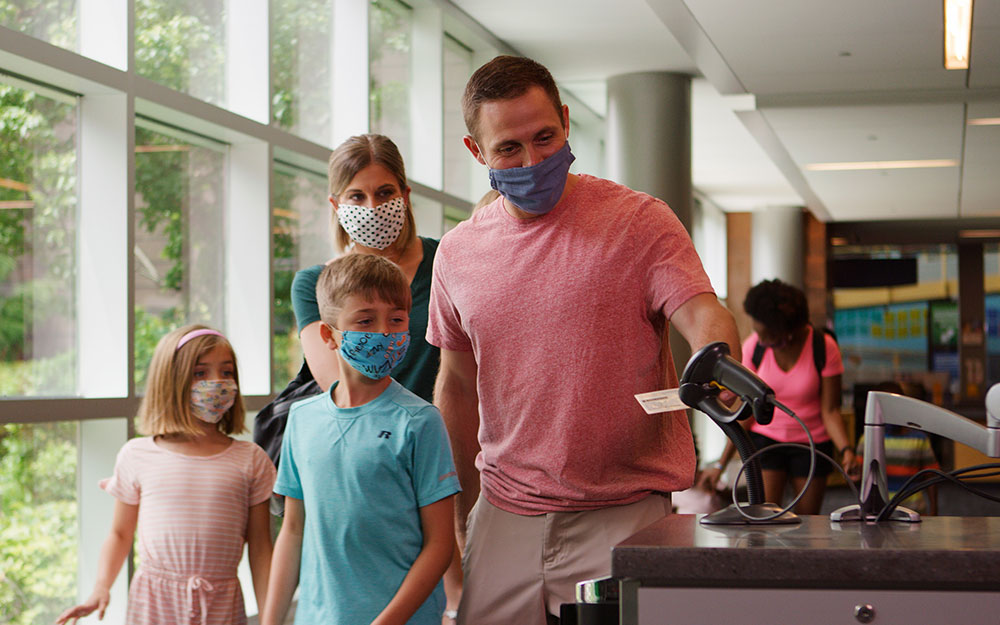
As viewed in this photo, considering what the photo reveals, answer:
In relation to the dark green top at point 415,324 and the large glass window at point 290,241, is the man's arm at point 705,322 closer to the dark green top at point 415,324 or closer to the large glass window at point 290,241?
the dark green top at point 415,324

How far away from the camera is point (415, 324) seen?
2455 mm

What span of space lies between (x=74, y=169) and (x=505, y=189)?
2.33 meters

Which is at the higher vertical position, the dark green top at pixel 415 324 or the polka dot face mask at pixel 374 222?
the polka dot face mask at pixel 374 222

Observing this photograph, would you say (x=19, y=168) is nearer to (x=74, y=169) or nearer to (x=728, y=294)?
(x=74, y=169)

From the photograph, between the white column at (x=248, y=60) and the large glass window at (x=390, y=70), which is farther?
the large glass window at (x=390, y=70)

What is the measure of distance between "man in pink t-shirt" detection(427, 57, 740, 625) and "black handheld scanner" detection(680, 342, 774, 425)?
17 centimetres

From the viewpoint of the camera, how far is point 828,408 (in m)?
4.90

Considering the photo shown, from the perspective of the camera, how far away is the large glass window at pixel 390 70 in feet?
19.2

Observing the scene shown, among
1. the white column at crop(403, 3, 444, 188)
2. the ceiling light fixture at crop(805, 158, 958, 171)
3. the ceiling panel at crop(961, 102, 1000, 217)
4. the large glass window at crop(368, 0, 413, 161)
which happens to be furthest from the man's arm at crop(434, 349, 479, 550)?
the ceiling light fixture at crop(805, 158, 958, 171)

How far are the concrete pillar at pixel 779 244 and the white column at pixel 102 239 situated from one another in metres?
12.3

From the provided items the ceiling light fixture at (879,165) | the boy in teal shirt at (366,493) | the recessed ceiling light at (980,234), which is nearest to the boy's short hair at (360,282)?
the boy in teal shirt at (366,493)

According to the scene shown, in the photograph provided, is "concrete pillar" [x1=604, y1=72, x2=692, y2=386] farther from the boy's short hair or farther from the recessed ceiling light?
the recessed ceiling light

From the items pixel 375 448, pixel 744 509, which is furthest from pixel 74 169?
pixel 744 509

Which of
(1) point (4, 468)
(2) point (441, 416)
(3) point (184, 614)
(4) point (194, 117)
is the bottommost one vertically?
(3) point (184, 614)
